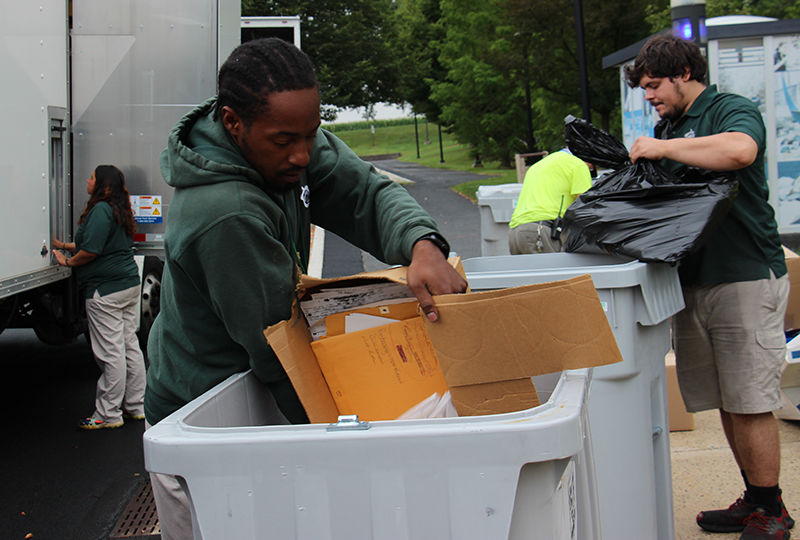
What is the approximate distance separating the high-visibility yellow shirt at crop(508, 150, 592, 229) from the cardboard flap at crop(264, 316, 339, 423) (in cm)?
456

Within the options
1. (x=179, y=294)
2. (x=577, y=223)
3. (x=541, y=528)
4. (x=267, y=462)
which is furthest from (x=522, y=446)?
(x=577, y=223)

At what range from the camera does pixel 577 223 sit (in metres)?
3.48

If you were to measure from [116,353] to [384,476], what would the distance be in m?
4.65

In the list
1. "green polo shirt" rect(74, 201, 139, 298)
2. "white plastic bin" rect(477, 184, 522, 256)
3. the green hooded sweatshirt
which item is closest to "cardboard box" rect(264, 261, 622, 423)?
the green hooded sweatshirt

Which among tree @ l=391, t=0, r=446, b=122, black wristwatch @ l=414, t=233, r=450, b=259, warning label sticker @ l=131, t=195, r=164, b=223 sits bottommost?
black wristwatch @ l=414, t=233, r=450, b=259

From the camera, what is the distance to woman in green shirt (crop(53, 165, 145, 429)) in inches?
221

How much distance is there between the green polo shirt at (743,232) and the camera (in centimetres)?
322

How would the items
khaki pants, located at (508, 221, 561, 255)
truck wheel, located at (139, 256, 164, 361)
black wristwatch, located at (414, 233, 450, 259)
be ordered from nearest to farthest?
black wristwatch, located at (414, 233, 450, 259), khaki pants, located at (508, 221, 561, 255), truck wheel, located at (139, 256, 164, 361)

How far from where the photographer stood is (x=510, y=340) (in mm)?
1785

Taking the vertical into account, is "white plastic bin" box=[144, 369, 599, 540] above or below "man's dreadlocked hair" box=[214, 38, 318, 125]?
below

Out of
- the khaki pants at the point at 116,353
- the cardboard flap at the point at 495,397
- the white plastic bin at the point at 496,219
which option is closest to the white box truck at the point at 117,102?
the khaki pants at the point at 116,353

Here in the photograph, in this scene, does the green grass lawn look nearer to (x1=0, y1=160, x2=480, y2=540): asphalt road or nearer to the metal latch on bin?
(x1=0, y1=160, x2=480, y2=540): asphalt road

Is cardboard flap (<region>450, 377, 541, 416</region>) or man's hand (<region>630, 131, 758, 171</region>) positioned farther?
man's hand (<region>630, 131, 758, 171</region>)

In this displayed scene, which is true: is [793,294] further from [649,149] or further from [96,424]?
[96,424]
